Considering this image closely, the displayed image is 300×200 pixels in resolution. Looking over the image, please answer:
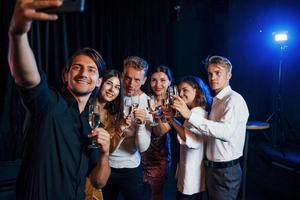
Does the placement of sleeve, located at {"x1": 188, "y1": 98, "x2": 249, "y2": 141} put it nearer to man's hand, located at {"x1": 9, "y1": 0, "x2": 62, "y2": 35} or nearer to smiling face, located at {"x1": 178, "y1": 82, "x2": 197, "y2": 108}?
smiling face, located at {"x1": 178, "y1": 82, "x2": 197, "y2": 108}

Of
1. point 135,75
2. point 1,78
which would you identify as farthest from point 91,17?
point 135,75

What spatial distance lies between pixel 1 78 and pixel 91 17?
143 centimetres

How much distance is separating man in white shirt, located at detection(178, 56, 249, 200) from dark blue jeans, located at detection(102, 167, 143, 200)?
1.62 feet

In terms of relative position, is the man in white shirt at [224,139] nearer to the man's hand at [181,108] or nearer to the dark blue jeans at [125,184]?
the man's hand at [181,108]

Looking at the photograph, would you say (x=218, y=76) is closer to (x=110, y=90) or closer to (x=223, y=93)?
(x=223, y=93)

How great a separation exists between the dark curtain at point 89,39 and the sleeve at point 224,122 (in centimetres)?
207

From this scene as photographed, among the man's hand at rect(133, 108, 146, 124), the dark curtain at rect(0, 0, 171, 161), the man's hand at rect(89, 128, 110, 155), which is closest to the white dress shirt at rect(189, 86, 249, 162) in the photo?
the man's hand at rect(133, 108, 146, 124)

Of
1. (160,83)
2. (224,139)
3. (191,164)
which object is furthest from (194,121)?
(160,83)

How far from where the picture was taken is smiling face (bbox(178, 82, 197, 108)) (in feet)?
7.12

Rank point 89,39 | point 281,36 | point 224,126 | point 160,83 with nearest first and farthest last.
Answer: point 224,126 → point 160,83 → point 281,36 → point 89,39

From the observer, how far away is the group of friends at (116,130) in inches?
39.6

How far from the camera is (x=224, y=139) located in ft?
6.36

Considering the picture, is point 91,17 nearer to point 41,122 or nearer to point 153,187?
point 153,187

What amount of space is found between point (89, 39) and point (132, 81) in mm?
2212
